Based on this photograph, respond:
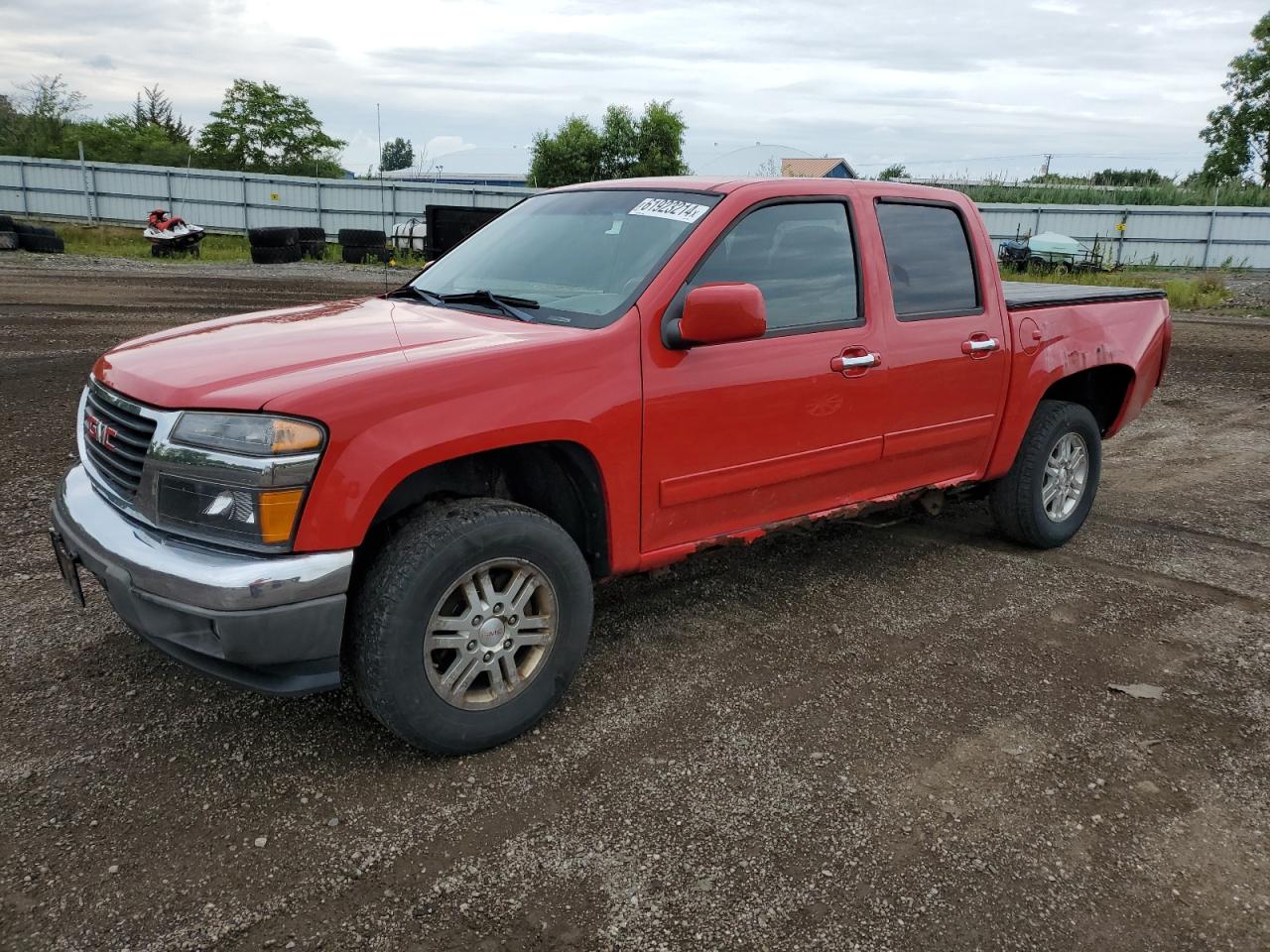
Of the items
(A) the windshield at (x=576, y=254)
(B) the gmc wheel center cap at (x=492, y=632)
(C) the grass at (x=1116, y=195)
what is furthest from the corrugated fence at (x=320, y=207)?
(B) the gmc wheel center cap at (x=492, y=632)

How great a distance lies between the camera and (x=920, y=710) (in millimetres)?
3455

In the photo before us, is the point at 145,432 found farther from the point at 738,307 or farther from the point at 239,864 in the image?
the point at 738,307

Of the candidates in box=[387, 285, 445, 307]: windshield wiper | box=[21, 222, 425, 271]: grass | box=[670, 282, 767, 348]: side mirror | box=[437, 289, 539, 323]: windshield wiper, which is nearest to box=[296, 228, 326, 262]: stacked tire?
box=[21, 222, 425, 271]: grass

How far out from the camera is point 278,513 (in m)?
Result: 2.59

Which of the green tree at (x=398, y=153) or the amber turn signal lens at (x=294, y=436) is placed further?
the green tree at (x=398, y=153)

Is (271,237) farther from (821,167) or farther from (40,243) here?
(821,167)

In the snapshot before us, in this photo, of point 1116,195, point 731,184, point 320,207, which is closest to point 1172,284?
point 1116,195

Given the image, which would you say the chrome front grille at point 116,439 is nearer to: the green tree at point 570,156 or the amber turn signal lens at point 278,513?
the amber turn signal lens at point 278,513

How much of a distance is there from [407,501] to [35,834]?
1.34 metres

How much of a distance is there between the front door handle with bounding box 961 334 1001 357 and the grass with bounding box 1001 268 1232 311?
1250 centimetres

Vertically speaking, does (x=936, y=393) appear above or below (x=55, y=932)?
above

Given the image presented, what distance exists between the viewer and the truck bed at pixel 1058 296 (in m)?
4.80

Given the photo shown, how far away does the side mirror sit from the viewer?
3174 millimetres

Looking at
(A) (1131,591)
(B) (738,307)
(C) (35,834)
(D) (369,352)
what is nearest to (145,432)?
(D) (369,352)
